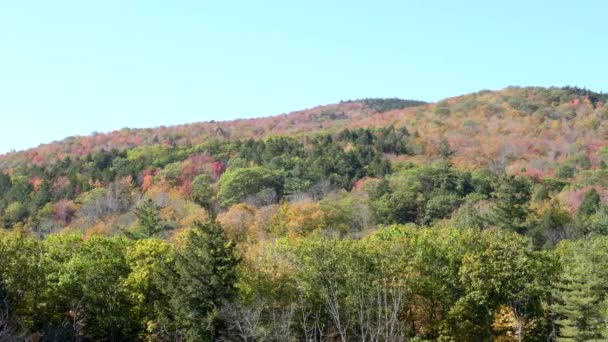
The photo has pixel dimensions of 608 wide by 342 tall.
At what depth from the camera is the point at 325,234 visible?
171 ft

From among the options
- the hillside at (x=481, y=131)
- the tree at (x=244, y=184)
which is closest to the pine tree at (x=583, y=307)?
the tree at (x=244, y=184)

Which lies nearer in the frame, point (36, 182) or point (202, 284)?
point (202, 284)

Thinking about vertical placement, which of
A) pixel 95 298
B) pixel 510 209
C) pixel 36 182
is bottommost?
pixel 510 209

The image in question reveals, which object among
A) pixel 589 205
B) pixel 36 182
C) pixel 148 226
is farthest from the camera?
pixel 36 182

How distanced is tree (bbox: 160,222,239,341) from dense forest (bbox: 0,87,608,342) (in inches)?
Result: 3.1

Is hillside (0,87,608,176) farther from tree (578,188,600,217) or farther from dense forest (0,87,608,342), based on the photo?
tree (578,188,600,217)

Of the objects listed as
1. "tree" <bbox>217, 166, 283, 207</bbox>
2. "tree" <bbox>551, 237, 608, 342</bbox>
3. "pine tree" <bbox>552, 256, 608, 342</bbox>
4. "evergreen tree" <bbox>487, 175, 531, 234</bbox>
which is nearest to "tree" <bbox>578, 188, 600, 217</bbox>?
"evergreen tree" <bbox>487, 175, 531, 234</bbox>

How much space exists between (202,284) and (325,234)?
24.7 m

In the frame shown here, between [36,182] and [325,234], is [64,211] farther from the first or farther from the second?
[325,234]

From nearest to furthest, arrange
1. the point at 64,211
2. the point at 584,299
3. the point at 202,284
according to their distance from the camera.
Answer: the point at 202,284
the point at 584,299
the point at 64,211

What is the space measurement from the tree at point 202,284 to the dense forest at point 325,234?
0.08 m

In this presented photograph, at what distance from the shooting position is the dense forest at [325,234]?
95.6 ft

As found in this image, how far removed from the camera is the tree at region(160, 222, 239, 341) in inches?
1098

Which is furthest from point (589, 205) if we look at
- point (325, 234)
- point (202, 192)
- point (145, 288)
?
point (145, 288)
